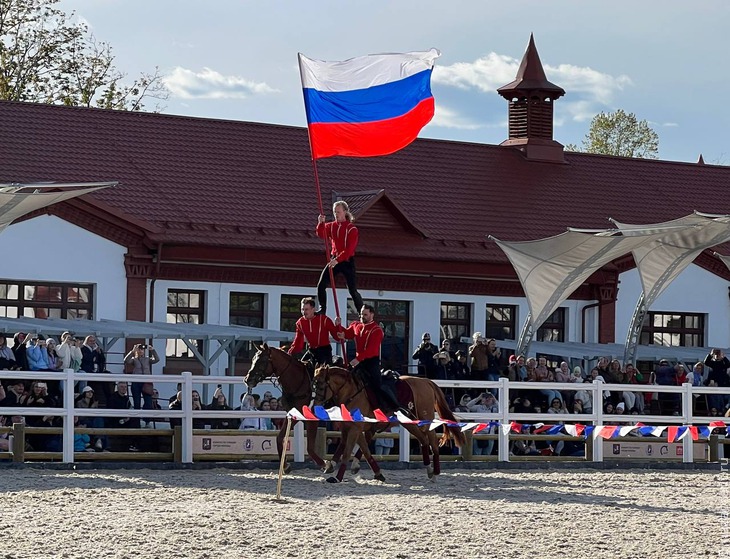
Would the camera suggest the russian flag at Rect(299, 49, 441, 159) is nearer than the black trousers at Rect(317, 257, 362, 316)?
No

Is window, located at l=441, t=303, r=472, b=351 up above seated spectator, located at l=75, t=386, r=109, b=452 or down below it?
above

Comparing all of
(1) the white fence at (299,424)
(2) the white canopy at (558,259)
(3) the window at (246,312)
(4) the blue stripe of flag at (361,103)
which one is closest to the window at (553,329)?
(3) the window at (246,312)

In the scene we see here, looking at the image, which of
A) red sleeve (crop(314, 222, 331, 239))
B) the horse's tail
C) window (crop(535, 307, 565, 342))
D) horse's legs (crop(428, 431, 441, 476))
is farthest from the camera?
window (crop(535, 307, 565, 342))

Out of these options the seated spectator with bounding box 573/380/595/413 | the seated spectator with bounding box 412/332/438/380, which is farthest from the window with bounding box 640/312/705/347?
the seated spectator with bounding box 573/380/595/413

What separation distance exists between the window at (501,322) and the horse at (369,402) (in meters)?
15.5

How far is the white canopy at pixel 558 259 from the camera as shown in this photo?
26594mm

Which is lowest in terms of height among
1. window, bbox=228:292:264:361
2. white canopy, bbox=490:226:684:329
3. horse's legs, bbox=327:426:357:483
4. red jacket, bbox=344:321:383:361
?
horse's legs, bbox=327:426:357:483

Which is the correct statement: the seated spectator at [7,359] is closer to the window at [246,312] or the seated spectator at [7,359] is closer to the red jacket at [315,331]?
the red jacket at [315,331]

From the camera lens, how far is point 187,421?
798 inches

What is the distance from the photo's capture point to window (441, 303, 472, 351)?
35188 millimetres

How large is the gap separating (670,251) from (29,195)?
12.9 m

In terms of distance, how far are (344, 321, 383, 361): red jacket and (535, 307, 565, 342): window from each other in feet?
59.6

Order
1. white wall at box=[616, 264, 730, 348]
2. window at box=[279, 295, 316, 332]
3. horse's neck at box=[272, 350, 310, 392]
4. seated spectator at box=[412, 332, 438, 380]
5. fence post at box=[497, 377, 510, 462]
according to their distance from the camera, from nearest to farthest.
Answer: horse's neck at box=[272, 350, 310, 392], fence post at box=[497, 377, 510, 462], seated spectator at box=[412, 332, 438, 380], window at box=[279, 295, 316, 332], white wall at box=[616, 264, 730, 348]

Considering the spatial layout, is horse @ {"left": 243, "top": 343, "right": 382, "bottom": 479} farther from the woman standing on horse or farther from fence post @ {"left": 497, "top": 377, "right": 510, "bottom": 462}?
fence post @ {"left": 497, "top": 377, "right": 510, "bottom": 462}
